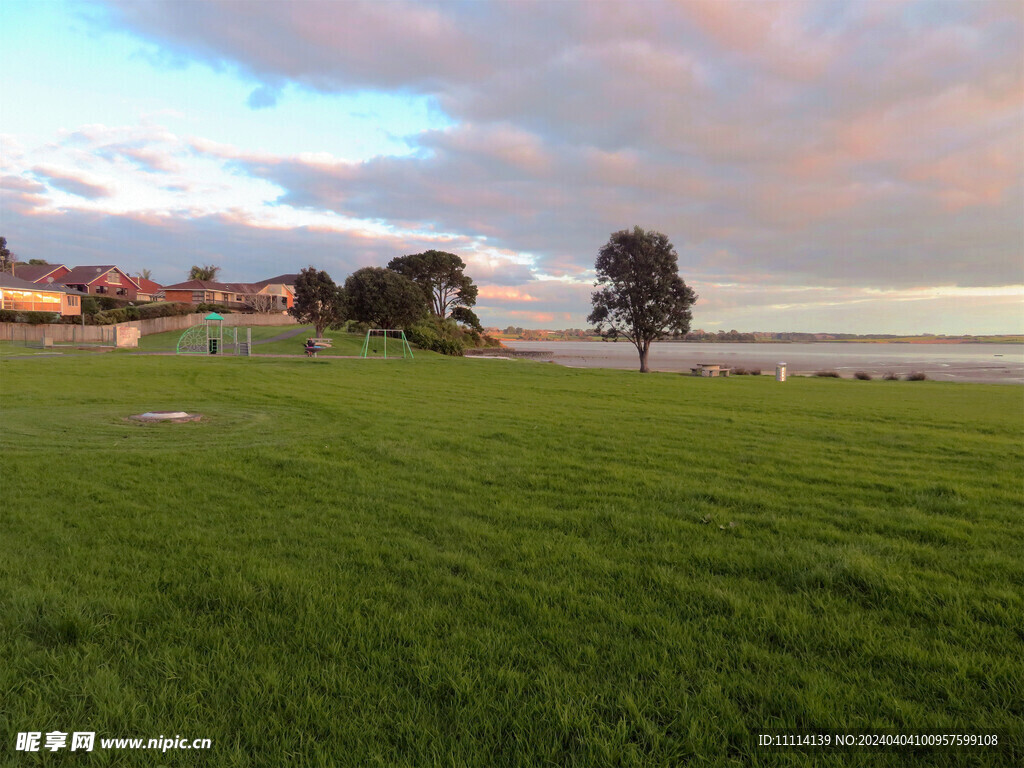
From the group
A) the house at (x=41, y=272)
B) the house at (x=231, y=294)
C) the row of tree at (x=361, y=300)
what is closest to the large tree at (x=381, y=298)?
the row of tree at (x=361, y=300)

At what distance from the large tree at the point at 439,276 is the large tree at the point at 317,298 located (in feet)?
59.4

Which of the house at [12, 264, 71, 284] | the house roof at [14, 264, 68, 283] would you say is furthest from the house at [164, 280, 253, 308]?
the house roof at [14, 264, 68, 283]

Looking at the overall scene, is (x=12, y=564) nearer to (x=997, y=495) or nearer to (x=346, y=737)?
(x=346, y=737)

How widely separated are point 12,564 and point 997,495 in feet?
29.9

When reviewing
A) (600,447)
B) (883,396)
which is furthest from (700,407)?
(883,396)

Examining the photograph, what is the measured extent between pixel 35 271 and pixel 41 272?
3.77 feet

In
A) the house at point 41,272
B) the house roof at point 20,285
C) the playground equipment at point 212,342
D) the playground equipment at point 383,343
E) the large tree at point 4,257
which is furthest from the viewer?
the large tree at point 4,257

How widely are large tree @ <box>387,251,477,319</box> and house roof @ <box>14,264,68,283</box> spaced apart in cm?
5439

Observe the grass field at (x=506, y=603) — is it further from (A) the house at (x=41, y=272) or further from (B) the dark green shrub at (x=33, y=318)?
(A) the house at (x=41, y=272)

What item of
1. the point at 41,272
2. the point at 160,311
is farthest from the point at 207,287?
the point at 160,311

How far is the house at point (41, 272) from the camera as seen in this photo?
81.2m

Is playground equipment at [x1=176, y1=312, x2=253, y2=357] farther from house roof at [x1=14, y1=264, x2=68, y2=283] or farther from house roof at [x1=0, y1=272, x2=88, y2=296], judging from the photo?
house roof at [x1=14, y1=264, x2=68, y2=283]

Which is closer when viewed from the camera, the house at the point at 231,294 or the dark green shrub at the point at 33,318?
the dark green shrub at the point at 33,318

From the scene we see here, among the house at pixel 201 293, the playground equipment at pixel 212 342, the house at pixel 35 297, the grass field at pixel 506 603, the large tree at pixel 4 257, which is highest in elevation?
the large tree at pixel 4 257
